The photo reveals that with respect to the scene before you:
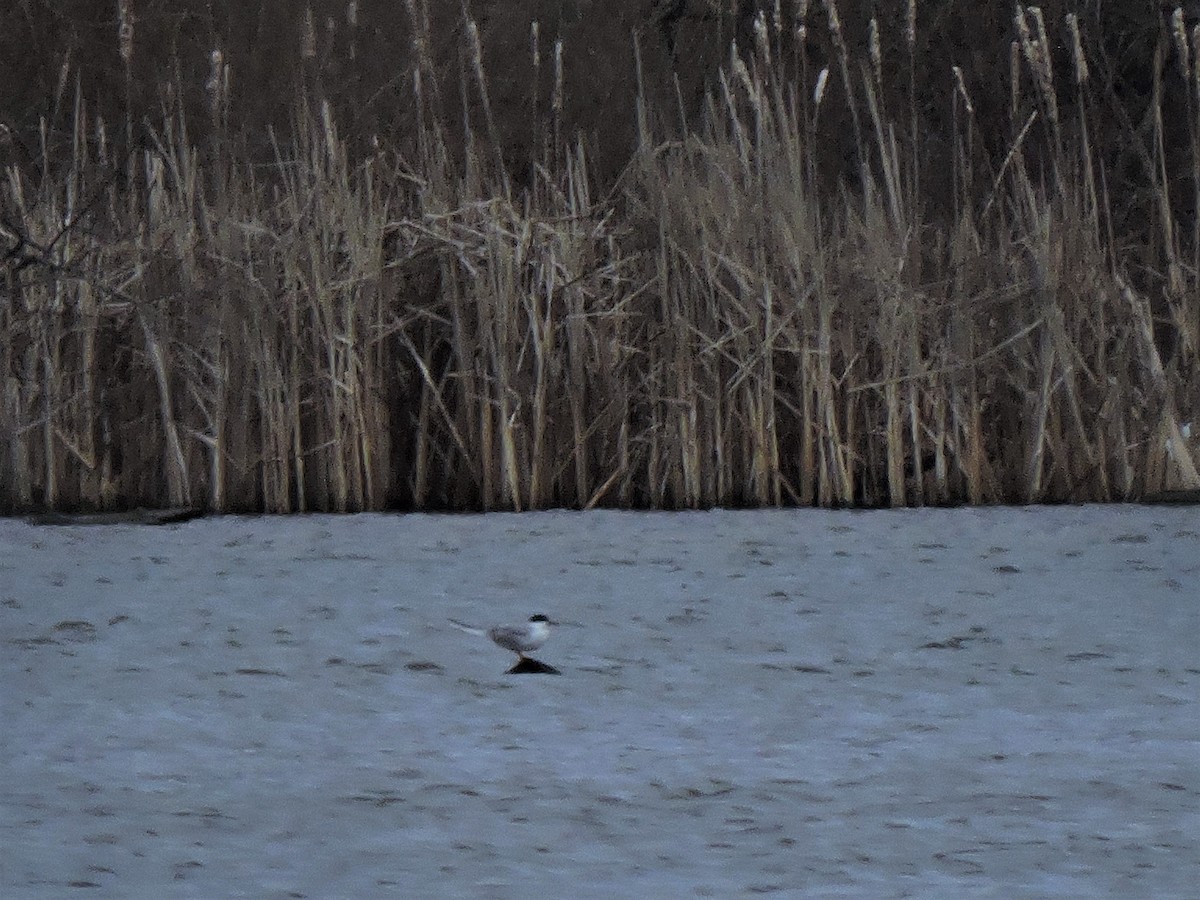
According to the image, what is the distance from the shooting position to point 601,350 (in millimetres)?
4211

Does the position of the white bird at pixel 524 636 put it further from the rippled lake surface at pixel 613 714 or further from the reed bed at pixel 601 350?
the reed bed at pixel 601 350

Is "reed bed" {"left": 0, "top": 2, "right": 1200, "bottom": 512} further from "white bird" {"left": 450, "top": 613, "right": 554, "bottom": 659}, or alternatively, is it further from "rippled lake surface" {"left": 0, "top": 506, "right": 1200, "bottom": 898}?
"white bird" {"left": 450, "top": 613, "right": 554, "bottom": 659}

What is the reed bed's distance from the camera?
163 inches

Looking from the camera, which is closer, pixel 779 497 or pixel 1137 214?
pixel 779 497

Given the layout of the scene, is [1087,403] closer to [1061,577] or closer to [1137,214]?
[1061,577]

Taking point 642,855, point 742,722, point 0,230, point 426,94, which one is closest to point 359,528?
point 0,230

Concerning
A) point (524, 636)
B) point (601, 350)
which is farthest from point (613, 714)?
point (601, 350)

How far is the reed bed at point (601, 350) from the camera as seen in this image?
415 cm

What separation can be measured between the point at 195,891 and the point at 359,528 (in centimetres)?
227

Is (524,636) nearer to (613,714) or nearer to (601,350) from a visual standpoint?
(613,714)

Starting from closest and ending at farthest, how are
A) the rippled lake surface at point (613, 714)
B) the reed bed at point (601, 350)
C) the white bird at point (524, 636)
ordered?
1. the rippled lake surface at point (613, 714)
2. the white bird at point (524, 636)
3. the reed bed at point (601, 350)

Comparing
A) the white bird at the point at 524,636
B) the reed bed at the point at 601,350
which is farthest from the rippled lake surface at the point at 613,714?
the reed bed at the point at 601,350

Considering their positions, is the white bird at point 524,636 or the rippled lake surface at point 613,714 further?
the white bird at point 524,636

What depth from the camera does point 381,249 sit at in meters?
4.26
